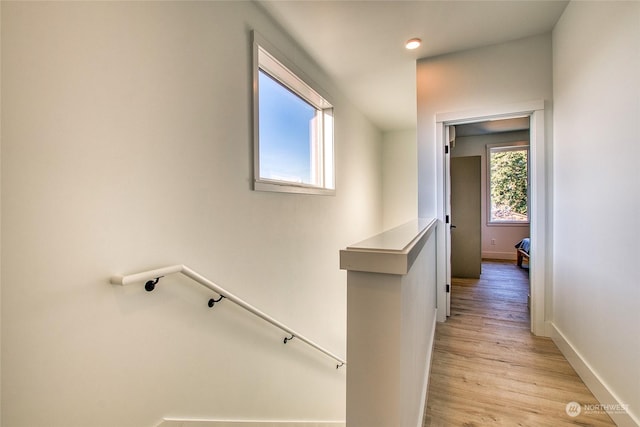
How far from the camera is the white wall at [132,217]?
97cm

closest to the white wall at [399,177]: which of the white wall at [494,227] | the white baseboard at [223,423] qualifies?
the white wall at [494,227]

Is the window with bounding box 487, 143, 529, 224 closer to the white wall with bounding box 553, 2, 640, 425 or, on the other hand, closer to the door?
the door

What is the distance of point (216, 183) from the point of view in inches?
69.6

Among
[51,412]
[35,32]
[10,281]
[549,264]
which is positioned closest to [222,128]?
[35,32]

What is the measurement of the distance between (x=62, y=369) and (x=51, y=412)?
5.6 inches

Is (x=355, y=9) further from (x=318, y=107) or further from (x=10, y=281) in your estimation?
(x=10, y=281)

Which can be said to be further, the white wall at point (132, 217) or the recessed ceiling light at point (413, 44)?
the recessed ceiling light at point (413, 44)

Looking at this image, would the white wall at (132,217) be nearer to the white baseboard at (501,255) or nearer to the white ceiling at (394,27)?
the white ceiling at (394,27)

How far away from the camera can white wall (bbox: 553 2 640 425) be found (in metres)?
1.38

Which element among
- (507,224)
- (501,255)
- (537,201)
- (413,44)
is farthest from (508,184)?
(413,44)

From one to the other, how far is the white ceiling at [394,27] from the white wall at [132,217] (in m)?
0.30

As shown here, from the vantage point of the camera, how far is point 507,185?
6.03 m

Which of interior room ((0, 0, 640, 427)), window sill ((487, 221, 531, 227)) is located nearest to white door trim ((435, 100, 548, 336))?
interior room ((0, 0, 640, 427))

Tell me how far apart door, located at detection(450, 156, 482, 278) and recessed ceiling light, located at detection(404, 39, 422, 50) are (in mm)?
2432
